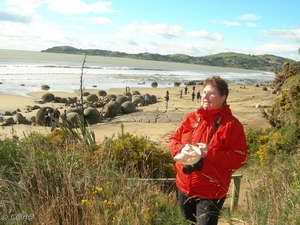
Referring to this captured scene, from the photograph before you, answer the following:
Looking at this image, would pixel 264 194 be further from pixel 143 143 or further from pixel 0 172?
pixel 143 143

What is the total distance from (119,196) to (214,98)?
1.28 meters

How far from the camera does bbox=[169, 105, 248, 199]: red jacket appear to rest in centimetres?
285

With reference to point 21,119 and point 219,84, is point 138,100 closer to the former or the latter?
point 21,119

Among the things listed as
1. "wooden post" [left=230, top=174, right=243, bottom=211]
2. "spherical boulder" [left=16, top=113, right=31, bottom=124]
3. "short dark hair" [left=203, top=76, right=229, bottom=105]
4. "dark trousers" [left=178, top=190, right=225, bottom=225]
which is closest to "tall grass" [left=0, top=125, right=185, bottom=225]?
"dark trousers" [left=178, top=190, right=225, bottom=225]

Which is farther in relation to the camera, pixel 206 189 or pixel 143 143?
pixel 143 143

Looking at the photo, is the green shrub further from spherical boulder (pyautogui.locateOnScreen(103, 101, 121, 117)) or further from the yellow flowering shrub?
spherical boulder (pyautogui.locateOnScreen(103, 101, 121, 117))

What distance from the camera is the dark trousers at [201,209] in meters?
2.91

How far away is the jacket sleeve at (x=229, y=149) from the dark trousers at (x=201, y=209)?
36 centimetres

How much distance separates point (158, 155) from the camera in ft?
21.0

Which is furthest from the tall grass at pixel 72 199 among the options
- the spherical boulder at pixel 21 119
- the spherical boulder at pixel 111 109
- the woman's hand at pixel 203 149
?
the spherical boulder at pixel 111 109

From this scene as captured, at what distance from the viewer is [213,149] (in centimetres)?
286

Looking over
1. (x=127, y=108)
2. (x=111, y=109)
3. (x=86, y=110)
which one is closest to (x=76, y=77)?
(x=127, y=108)

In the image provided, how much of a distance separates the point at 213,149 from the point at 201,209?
1.76 feet

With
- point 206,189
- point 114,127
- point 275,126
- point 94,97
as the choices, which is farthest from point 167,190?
point 94,97
